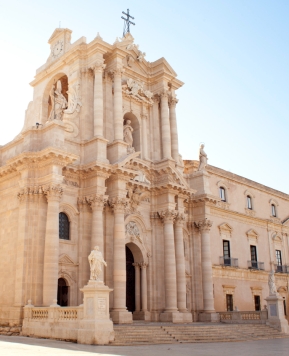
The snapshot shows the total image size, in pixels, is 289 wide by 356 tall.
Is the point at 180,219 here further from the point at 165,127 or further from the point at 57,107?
the point at 57,107

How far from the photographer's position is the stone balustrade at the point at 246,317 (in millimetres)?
26481

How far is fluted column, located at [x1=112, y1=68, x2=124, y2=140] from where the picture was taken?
25438 millimetres

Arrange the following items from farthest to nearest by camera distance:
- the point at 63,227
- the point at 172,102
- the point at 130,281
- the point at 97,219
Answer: the point at 172,102 < the point at 130,281 < the point at 63,227 < the point at 97,219

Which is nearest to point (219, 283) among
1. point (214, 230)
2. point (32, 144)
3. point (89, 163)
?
point (214, 230)

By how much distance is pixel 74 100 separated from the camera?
25812 mm

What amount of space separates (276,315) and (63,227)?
12449 mm

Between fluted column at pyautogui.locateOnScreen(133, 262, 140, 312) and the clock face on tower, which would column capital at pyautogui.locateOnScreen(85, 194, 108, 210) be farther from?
the clock face on tower

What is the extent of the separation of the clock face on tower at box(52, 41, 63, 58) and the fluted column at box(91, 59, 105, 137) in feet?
12.3

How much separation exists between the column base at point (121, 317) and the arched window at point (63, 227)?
168 inches

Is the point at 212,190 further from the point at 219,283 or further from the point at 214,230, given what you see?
the point at 219,283

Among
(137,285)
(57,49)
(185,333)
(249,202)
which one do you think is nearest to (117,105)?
(57,49)

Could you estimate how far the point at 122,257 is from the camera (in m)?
23.4

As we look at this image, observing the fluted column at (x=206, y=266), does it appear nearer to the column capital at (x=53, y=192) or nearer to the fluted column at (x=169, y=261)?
the fluted column at (x=169, y=261)

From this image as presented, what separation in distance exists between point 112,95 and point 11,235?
9745 mm
